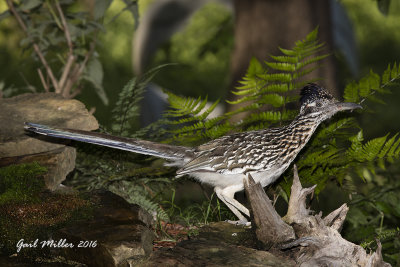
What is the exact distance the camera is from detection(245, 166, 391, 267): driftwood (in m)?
4.20

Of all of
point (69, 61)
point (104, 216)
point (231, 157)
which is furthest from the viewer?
point (69, 61)

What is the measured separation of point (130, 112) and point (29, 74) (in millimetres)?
8443

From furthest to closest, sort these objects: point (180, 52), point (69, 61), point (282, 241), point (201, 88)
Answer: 1. point (180, 52)
2. point (201, 88)
3. point (69, 61)
4. point (282, 241)

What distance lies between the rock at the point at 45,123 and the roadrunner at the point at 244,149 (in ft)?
0.97

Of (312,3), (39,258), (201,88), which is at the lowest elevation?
(201,88)

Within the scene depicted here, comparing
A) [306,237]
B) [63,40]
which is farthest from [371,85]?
[63,40]

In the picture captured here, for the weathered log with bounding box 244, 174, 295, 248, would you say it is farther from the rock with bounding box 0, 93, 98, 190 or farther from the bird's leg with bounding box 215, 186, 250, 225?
the rock with bounding box 0, 93, 98, 190

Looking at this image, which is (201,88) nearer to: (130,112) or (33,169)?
(130,112)

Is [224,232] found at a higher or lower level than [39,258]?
higher

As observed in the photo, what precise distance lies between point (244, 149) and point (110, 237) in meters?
1.54

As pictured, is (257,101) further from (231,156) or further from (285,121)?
(231,156)

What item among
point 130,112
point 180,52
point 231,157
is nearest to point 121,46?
point 180,52

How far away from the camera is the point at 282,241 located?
4.36m

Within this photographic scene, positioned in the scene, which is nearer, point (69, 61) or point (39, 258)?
point (39, 258)
